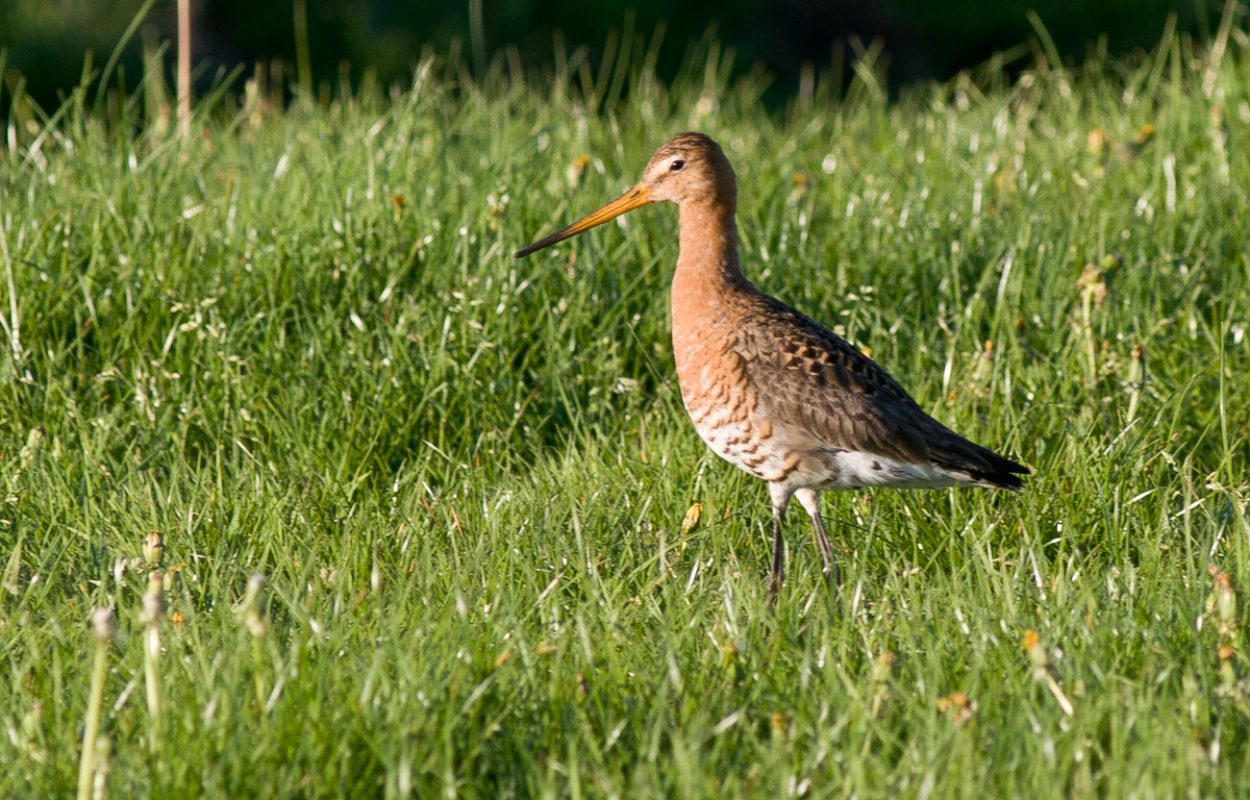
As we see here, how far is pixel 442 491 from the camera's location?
4621 millimetres

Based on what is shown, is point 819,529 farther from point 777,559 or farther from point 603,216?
point 603,216

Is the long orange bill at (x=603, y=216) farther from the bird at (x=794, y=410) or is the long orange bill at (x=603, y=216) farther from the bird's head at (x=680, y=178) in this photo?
the bird at (x=794, y=410)

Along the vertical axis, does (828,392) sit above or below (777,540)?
above

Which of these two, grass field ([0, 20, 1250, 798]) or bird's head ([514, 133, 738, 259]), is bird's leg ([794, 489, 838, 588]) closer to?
grass field ([0, 20, 1250, 798])

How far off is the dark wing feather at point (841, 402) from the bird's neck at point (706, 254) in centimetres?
19

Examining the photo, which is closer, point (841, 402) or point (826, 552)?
point (826, 552)

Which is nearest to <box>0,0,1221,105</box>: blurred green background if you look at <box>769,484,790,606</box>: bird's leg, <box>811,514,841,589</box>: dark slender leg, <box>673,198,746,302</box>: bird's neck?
<box>673,198,746,302</box>: bird's neck

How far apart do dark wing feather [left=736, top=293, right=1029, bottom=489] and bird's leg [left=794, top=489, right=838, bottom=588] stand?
0.15 m

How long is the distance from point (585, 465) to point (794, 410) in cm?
64

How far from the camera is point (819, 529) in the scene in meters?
4.32

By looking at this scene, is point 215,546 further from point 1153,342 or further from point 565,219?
point 1153,342

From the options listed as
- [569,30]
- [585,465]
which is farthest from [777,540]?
[569,30]

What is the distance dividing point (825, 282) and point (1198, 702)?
105 inches

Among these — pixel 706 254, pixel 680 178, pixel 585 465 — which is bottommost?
pixel 585 465
